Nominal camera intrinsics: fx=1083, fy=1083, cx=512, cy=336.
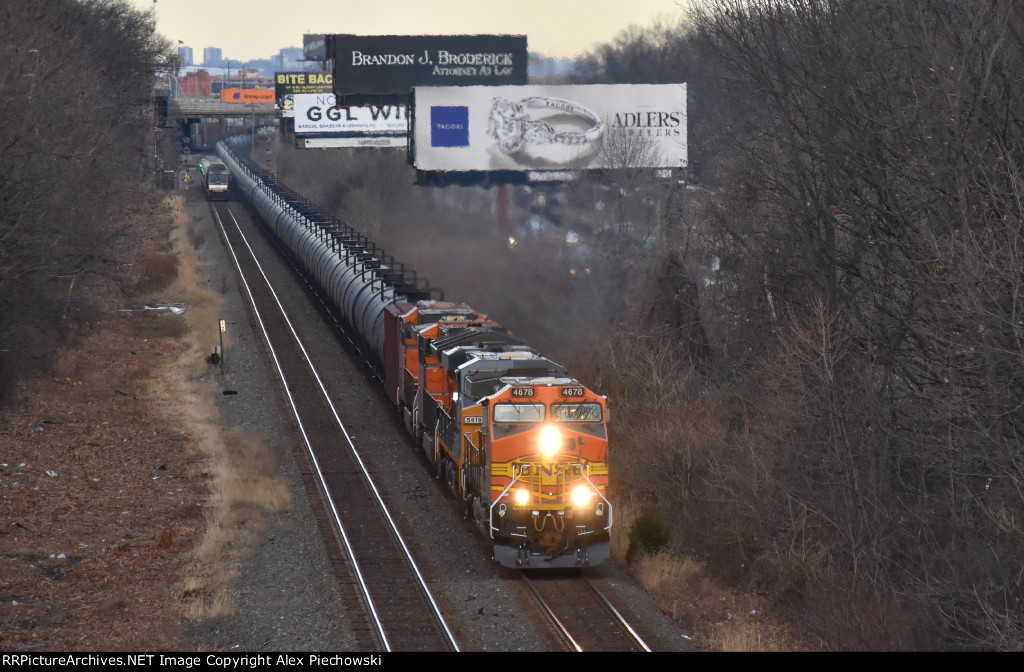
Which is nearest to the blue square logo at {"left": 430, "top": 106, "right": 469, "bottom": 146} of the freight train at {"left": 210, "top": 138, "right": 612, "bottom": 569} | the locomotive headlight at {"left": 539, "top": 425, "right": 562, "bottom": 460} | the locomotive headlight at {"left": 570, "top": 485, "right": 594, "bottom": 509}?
the freight train at {"left": 210, "top": 138, "right": 612, "bottom": 569}

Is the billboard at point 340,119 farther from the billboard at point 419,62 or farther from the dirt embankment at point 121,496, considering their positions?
the dirt embankment at point 121,496

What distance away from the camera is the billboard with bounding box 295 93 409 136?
79.4 metres

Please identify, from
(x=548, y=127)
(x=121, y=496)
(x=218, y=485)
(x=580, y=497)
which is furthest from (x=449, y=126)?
(x=580, y=497)

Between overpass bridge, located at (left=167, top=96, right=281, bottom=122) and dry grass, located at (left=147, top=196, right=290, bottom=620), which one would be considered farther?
overpass bridge, located at (left=167, top=96, right=281, bottom=122)

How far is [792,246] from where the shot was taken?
2573cm

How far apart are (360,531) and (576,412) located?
5256 millimetres

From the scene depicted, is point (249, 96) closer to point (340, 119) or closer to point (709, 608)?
point (340, 119)

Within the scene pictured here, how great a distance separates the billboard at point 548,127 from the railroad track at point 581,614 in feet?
133

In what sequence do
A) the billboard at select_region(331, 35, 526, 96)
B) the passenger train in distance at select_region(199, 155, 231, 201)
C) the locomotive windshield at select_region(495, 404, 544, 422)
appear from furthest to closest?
the passenger train in distance at select_region(199, 155, 231, 201)
the billboard at select_region(331, 35, 526, 96)
the locomotive windshield at select_region(495, 404, 544, 422)

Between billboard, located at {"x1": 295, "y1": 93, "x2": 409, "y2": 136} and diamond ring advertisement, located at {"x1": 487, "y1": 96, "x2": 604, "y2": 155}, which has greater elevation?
billboard, located at {"x1": 295, "y1": 93, "x2": 409, "y2": 136}

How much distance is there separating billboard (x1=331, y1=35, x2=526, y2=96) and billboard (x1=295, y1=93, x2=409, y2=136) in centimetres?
1389

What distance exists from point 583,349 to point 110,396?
49.0ft

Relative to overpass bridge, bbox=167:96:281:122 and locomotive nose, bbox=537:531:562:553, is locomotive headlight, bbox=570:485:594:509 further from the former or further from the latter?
overpass bridge, bbox=167:96:281:122

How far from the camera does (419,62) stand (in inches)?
2547
